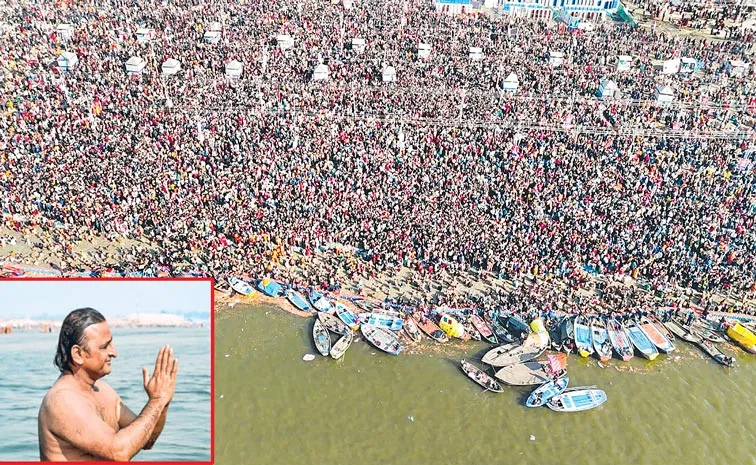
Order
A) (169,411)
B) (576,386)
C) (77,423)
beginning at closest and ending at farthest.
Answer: (77,423) < (169,411) < (576,386)

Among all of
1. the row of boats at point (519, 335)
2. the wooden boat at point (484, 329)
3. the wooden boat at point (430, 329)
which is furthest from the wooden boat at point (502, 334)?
the wooden boat at point (430, 329)

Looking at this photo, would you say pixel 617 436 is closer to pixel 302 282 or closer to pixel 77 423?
pixel 302 282

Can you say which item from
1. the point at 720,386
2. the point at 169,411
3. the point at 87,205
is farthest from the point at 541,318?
the point at 87,205

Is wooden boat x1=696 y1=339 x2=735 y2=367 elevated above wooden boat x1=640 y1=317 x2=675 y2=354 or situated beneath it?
situated beneath

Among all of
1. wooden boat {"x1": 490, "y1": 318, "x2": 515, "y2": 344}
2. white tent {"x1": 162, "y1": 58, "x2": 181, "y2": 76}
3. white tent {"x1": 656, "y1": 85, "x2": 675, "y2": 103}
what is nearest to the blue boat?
wooden boat {"x1": 490, "y1": 318, "x2": 515, "y2": 344}

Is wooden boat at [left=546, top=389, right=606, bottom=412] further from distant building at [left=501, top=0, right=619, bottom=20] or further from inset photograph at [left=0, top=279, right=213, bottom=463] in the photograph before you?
distant building at [left=501, top=0, right=619, bottom=20]

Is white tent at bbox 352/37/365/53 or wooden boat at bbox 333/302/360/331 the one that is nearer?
wooden boat at bbox 333/302/360/331

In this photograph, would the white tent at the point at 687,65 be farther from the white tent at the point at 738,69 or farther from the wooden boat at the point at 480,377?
the wooden boat at the point at 480,377
